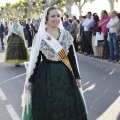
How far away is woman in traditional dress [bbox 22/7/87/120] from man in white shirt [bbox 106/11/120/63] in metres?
6.94

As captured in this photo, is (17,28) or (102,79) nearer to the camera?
(102,79)

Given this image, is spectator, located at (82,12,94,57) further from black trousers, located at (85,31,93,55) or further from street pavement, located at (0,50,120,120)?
street pavement, located at (0,50,120,120)

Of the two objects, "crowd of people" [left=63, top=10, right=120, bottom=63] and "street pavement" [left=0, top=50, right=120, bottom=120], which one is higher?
"crowd of people" [left=63, top=10, right=120, bottom=63]

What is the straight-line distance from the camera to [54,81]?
4.58 meters

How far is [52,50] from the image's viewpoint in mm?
4633

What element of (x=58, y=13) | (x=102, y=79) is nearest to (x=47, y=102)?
(x=58, y=13)

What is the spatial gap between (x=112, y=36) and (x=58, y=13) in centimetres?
741

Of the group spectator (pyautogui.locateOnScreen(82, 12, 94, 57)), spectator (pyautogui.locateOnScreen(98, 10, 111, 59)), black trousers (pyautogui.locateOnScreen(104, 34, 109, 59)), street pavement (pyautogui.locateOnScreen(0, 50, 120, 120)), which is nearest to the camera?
street pavement (pyautogui.locateOnScreen(0, 50, 120, 120))

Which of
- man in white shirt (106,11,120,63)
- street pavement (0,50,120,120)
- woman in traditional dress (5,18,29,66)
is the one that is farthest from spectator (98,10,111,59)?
woman in traditional dress (5,18,29,66)

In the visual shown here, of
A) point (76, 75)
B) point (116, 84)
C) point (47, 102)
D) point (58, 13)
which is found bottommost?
point (116, 84)

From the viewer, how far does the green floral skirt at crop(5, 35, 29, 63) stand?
1245 cm

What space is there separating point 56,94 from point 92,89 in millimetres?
3723

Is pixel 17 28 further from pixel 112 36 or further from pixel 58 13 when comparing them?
pixel 58 13

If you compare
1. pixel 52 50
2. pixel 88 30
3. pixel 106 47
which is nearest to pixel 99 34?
pixel 106 47
